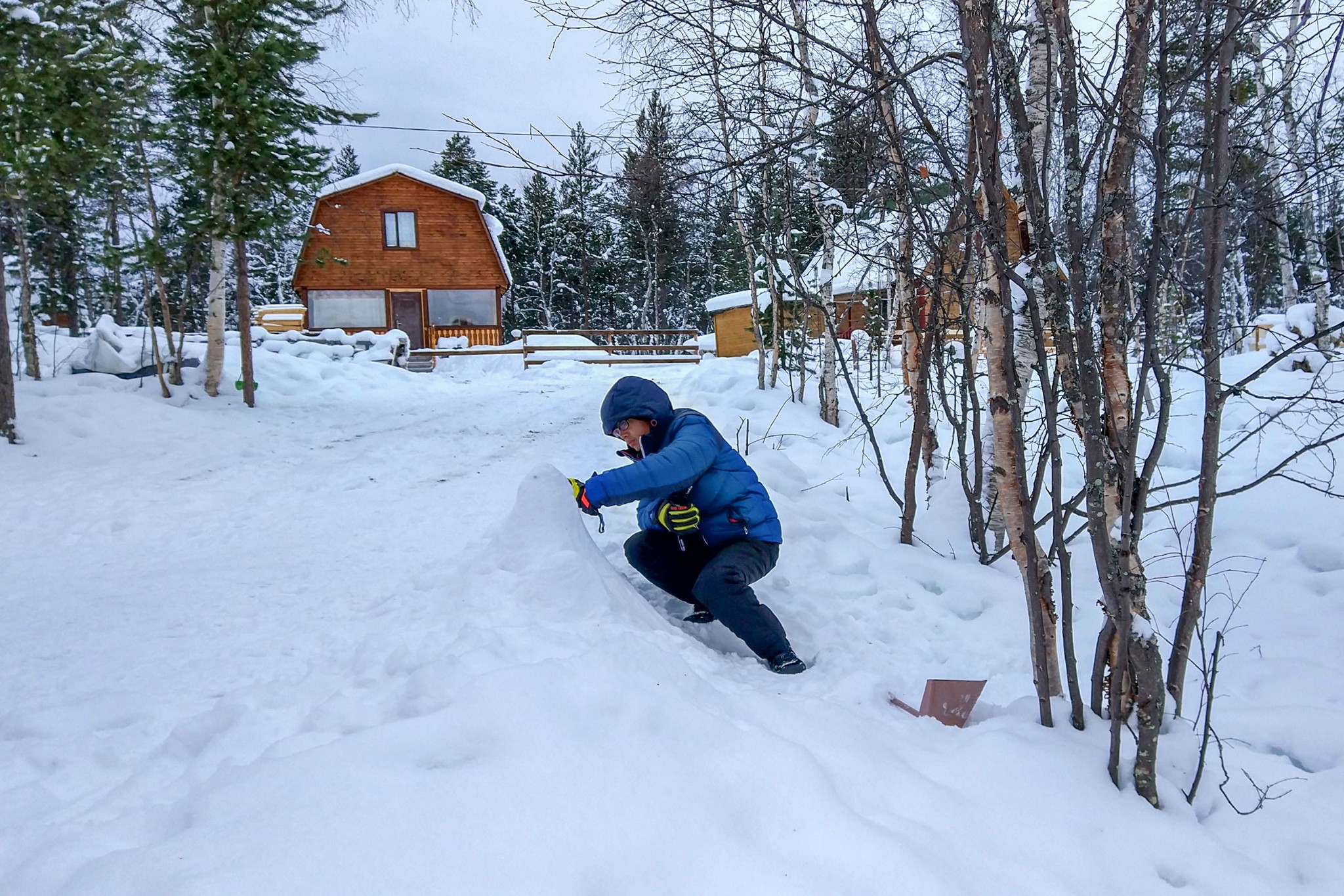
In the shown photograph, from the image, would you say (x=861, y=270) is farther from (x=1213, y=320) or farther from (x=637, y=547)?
(x=1213, y=320)

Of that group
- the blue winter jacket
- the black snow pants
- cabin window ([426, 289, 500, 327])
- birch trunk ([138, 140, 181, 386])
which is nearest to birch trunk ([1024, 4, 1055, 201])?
the blue winter jacket

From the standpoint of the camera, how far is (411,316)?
76.5ft

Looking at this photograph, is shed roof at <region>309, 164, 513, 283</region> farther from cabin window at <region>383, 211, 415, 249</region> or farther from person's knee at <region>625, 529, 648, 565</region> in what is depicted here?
person's knee at <region>625, 529, 648, 565</region>

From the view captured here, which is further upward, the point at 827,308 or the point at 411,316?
the point at 411,316

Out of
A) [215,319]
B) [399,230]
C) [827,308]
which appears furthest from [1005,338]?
[399,230]

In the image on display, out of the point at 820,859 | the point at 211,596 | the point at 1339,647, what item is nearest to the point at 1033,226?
the point at 820,859

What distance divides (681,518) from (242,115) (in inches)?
351

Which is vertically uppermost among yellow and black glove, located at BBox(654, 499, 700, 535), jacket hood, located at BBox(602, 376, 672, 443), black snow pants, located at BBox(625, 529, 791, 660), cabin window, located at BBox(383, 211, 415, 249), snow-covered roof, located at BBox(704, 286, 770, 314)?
cabin window, located at BBox(383, 211, 415, 249)

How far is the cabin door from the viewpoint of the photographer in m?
23.2

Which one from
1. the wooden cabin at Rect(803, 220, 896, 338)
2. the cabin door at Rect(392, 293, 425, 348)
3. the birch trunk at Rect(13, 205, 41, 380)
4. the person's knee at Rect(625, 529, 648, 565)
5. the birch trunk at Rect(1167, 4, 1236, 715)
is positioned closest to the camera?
the birch trunk at Rect(1167, 4, 1236, 715)

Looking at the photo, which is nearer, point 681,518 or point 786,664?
point 786,664

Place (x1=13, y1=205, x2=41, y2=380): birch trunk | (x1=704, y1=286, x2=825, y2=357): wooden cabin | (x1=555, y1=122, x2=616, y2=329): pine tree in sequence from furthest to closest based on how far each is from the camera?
(x1=555, y1=122, x2=616, y2=329): pine tree, (x1=704, y1=286, x2=825, y2=357): wooden cabin, (x1=13, y1=205, x2=41, y2=380): birch trunk

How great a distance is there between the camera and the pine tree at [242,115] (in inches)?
352

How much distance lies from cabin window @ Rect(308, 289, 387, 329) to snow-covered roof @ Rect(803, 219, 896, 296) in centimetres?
1350
